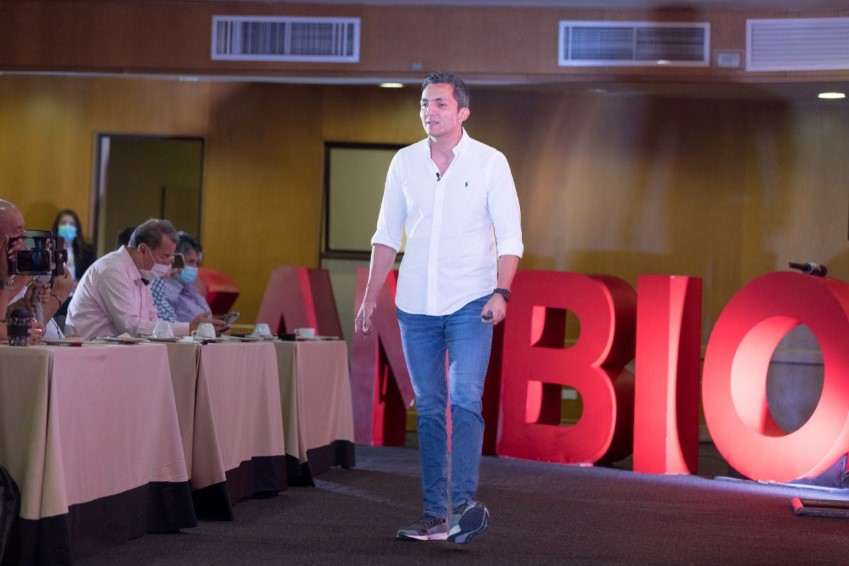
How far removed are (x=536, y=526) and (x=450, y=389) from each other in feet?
3.14

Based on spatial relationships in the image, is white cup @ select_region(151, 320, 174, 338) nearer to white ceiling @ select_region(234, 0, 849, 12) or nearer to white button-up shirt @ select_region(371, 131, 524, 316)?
white button-up shirt @ select_region(371, 131, 524, 316)

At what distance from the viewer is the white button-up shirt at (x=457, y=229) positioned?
3.56m

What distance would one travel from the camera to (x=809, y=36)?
7.34 m

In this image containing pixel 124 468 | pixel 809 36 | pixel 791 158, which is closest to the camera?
pixel 124 468

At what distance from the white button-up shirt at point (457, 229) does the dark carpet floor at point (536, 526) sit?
0.82m

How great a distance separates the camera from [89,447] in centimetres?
329

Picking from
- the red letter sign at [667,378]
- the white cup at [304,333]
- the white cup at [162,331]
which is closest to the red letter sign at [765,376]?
the red letter sign at [667,378]

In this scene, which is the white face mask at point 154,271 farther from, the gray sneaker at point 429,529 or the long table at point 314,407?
the gray sneaker at point 429,529

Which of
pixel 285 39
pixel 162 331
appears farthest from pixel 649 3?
pixel 162 331

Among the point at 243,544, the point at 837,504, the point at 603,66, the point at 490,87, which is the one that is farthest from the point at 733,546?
the point at 490,87

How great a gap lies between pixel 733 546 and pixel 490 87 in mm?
5410

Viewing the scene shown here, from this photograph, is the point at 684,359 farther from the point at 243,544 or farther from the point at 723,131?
the point at 243,544

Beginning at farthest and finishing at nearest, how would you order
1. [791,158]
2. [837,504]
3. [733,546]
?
[791,158], [837,504], [733,546]

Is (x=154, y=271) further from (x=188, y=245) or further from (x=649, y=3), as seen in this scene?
(x=649, y=3)
